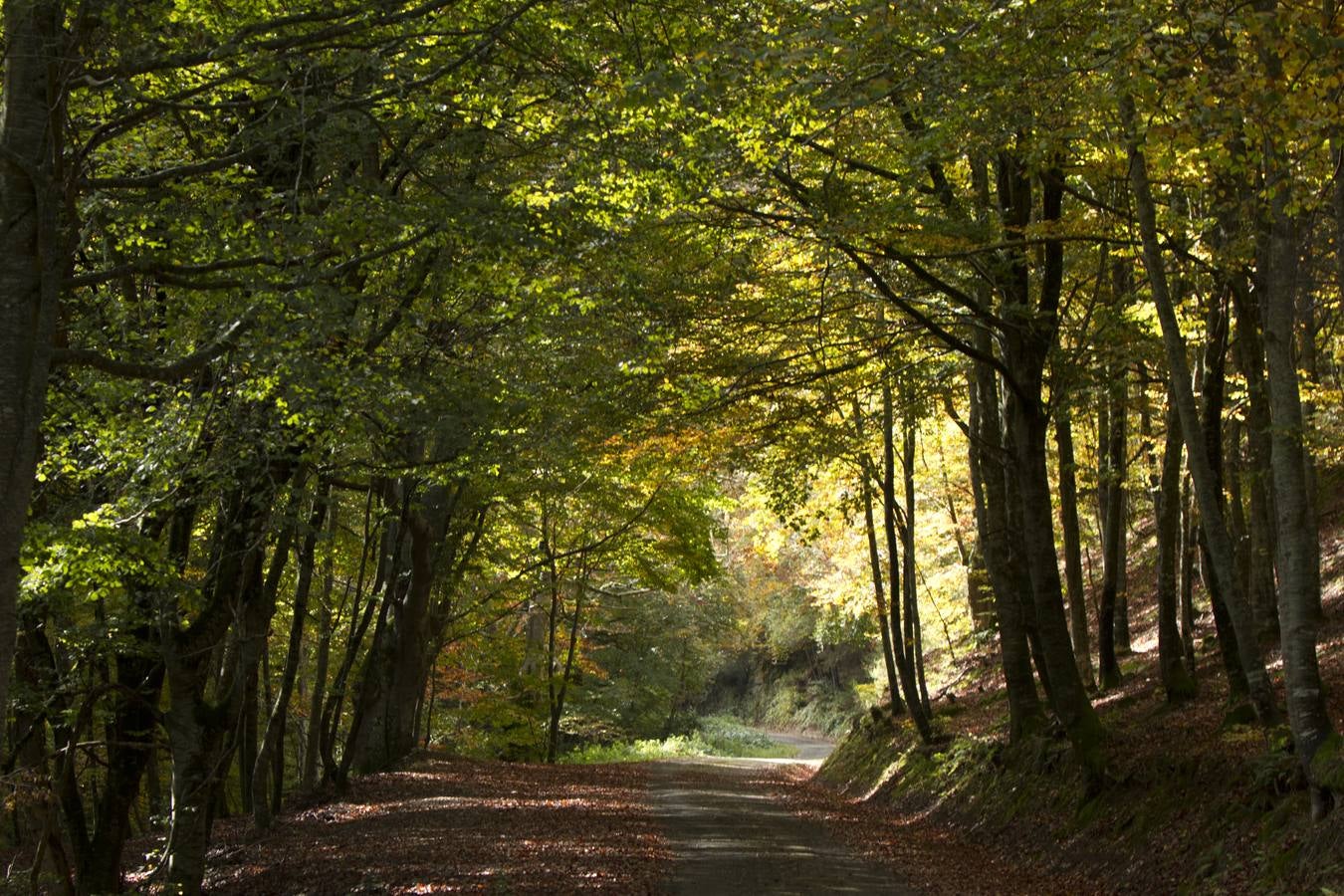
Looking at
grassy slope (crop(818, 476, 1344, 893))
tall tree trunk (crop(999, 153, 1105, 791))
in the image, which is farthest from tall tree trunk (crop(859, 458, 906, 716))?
tall tree trunk (crop(999, 153, 1105, 791))

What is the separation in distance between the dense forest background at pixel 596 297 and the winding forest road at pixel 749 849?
2.80 meters

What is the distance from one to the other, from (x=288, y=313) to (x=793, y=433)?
8591mm

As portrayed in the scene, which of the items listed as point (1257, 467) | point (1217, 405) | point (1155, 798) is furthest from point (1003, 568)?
point (1155, 798)

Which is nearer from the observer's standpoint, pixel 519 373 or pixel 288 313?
pixel 288 313

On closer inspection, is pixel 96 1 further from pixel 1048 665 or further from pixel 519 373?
pixel 1048 665

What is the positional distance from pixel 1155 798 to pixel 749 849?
14.1ft

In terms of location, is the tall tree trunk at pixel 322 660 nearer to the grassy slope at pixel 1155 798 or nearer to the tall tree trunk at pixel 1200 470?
the grassy slope at pixel 1155 798

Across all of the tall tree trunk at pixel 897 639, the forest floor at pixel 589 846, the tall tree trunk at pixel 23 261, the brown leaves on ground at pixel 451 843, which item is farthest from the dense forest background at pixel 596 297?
the forest floor at pixel 589 846

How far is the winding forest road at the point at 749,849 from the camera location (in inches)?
388

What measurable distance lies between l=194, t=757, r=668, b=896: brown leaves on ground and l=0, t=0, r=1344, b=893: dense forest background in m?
0.99

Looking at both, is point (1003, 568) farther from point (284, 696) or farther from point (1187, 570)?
point (284, 696)

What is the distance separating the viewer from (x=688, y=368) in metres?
12.4

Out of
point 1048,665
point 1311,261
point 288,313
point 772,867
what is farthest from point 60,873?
point 1311,261

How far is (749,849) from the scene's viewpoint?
12016mm
